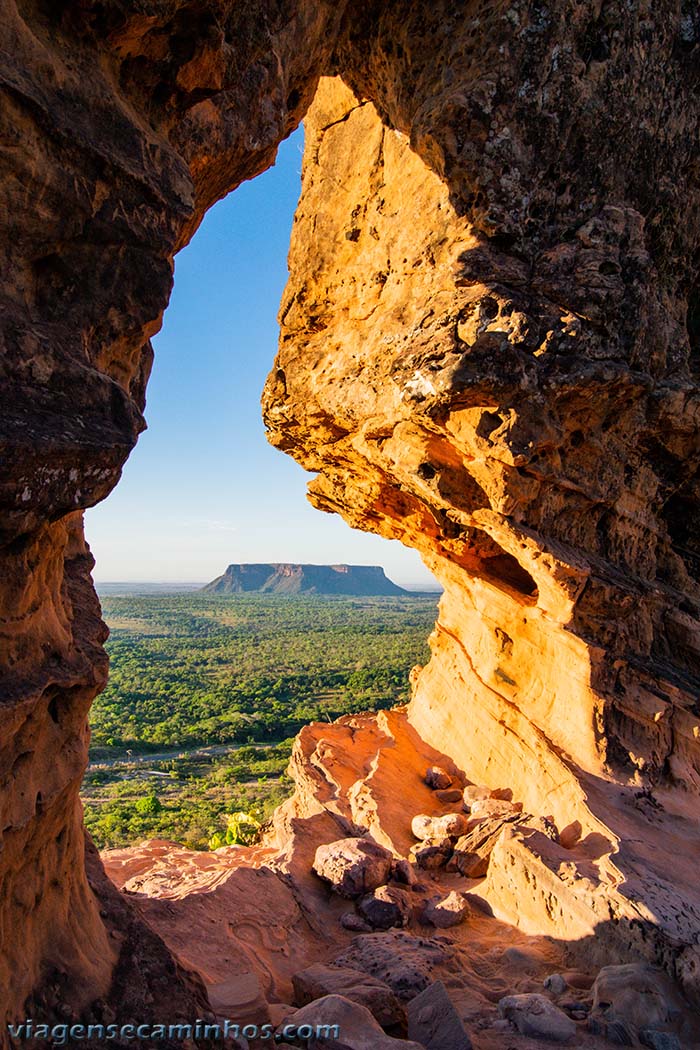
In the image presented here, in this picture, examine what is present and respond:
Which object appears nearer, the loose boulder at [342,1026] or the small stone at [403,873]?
the loose boulder at [342,1026]

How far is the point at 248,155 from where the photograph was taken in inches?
270

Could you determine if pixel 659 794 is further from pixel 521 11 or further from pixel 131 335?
pixel 521 11

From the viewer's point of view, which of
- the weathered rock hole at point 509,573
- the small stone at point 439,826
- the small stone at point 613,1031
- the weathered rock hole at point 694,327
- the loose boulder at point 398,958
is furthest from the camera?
the weathered rock hole at point 509,573

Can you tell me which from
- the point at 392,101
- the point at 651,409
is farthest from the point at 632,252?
the point at 392,101

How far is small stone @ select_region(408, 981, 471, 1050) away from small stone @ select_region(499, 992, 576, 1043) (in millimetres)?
724

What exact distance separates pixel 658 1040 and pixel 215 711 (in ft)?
148

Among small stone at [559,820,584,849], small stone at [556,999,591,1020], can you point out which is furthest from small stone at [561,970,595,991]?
small stone at [559,820,584,849]

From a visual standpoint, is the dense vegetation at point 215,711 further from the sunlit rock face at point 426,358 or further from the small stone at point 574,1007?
the small stone at point 574,1007

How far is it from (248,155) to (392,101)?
560 centimetres

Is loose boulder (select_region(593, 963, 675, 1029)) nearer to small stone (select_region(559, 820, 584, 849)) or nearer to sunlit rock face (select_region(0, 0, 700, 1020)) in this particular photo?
sunlit rock face (select_region(0, 0, 700, 1020))

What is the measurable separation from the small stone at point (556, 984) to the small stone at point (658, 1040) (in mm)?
997

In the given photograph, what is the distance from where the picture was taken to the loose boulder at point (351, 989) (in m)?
5.57

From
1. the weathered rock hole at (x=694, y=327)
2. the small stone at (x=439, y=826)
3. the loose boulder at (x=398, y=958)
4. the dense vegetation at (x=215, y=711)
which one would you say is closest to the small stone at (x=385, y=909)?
the loose boulder at (x=398, y=958)

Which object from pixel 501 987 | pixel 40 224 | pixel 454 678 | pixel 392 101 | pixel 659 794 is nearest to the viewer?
pixel 40 224
